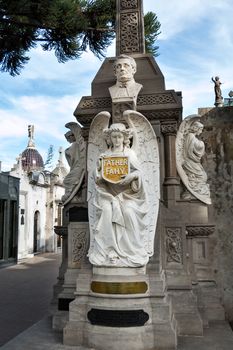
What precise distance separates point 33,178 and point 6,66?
1378cm

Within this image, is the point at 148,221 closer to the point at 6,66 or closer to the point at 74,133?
the point at 74,133

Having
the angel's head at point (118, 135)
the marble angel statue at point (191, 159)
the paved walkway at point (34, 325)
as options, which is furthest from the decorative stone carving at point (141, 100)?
the paved walkway at point (34, 325)

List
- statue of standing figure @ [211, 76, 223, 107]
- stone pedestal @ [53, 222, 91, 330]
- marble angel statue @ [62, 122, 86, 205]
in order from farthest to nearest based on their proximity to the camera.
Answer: statue of standing figure @ [211, 76, 223, 107]
marble angel statue @ [62, 122, 86, 205]
stone pedestal @ [53, 222, 91, 330]

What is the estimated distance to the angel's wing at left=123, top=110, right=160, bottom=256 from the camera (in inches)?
196

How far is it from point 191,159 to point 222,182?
159 centimetres

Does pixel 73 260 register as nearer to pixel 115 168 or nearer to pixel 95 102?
pixel 115 168

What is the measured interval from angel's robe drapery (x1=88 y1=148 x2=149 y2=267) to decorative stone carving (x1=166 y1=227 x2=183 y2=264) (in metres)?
0.62

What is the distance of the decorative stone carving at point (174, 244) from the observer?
512 cm

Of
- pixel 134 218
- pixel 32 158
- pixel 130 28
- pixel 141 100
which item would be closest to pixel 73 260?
pixel 134 218

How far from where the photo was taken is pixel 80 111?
5.77m


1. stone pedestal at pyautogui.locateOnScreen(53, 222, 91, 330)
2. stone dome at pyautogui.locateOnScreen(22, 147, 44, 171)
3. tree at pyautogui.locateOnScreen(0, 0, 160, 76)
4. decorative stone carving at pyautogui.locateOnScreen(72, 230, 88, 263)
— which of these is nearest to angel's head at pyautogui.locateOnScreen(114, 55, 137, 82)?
stone pedestal at pyautogui.locateOnScreen(53, 222, 91, 330)

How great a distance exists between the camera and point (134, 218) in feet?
14.9

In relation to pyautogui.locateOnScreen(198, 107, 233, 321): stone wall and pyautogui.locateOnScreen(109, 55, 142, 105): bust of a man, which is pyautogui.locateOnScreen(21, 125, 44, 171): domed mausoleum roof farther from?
pyautogui.locateOnScreen(109, 55, 142, 105): bust of a man

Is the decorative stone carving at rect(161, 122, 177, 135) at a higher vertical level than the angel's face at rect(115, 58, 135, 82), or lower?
lower
